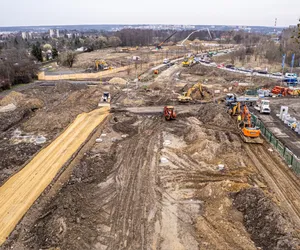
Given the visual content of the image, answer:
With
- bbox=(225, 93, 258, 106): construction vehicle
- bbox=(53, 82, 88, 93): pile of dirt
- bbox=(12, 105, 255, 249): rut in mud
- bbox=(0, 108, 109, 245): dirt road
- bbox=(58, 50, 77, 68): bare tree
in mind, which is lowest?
bbox=(12, 105, 255, 249): rut in mud

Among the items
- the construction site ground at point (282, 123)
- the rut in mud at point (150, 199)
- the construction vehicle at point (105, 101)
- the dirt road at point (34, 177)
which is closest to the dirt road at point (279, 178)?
the rut in mud at point (150, 199)

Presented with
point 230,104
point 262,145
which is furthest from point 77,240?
point 230,104

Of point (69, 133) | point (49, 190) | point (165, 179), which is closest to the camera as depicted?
point (49, 190)

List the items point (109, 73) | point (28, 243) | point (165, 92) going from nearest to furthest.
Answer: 1. point (28, 243)
2. point (165, 92)
3. point (109, 73)

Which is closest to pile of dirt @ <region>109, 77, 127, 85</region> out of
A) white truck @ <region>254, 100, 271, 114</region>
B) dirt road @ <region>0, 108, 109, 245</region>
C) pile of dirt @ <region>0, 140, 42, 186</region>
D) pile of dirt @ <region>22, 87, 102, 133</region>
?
pile of dirt @ <region>22, 87, 102, 133</region>

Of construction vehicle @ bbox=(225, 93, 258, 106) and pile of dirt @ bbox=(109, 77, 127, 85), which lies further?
pile of dirt @ bbox=(109, 77, 127, 85)

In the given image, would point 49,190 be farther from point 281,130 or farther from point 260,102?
point 260,102

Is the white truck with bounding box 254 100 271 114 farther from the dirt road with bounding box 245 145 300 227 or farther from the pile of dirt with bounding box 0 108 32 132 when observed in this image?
the pile of dirt with bounding box 0 108 32 132

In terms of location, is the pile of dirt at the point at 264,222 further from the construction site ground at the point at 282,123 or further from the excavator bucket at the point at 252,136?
the construction site ground at the point at 282,123
